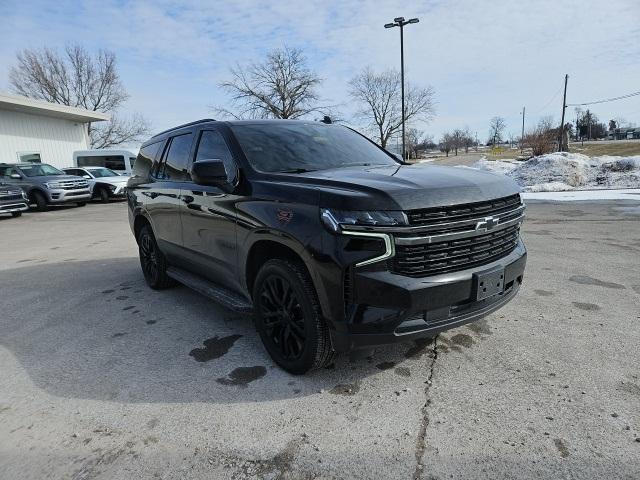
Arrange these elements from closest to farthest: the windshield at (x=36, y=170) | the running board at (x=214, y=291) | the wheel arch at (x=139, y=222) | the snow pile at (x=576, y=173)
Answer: the running board at (x=214, y=291)
the wheel arch at (x=139, y=222)
the snow pile at (x=576, y=173)
the windshield at (x=36, y=170)

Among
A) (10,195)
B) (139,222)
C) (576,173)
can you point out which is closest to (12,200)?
(10,195)

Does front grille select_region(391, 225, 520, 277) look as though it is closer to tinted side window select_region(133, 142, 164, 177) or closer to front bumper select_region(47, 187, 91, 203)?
tinted side window select_region(133, 142, 164, 177)

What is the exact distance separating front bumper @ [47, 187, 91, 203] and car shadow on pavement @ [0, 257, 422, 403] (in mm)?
13001

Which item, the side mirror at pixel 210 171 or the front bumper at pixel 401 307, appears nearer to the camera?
the front bumper at pixel 401 307

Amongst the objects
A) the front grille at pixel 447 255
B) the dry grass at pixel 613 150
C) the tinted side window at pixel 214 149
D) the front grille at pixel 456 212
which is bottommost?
the dry grass at pixel 613 150

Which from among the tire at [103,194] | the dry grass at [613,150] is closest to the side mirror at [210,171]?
the tire at [103,194]

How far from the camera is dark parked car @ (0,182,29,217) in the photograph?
14.7 metres

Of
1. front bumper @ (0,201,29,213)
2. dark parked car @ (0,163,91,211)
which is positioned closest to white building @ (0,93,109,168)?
dark parked car @ (0,163,91,211)

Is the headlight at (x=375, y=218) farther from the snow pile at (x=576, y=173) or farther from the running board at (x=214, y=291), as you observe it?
the snow pile at (x=576, y=173)

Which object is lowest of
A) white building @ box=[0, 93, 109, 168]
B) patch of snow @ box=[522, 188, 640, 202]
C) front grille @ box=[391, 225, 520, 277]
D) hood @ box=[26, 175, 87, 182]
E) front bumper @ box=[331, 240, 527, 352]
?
patch of snow @ box=[522, 188, 640, 202]

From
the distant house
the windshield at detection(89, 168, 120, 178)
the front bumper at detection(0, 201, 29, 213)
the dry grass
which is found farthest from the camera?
the distant house

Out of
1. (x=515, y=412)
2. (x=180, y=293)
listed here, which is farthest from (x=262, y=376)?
(x=180, y=293)

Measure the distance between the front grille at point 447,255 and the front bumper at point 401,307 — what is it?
48mm

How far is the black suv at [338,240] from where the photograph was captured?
256cm
